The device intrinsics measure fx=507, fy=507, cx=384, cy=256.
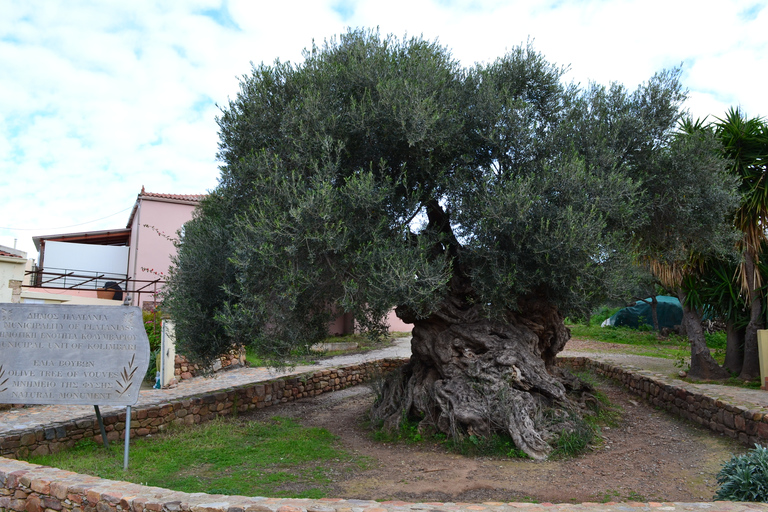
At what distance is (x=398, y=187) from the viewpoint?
8.73 meters

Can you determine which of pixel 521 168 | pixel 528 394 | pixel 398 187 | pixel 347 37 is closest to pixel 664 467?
pixel 528 394

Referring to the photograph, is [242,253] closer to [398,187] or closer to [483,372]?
[398,187]

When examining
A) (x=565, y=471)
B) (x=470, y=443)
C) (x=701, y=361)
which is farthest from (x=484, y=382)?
(x=701, y=361)

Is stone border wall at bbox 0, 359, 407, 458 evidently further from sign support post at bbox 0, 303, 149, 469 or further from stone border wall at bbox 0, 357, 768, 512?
sign support post at bbox 0, 303, 149, 469

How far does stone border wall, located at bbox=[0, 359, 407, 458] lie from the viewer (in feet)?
25.0

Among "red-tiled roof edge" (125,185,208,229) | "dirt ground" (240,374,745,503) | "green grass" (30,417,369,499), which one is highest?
"red-tiled roof edge" (125,185,208,229)

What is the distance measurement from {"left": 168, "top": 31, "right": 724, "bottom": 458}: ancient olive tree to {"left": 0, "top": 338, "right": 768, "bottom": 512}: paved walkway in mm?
2717

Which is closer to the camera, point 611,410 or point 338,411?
point 611,410

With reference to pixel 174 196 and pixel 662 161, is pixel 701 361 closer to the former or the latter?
pixel 662 161

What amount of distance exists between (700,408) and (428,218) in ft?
20.8

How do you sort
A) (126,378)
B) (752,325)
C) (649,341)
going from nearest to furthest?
1. (126,378)
2. (752,325)
3. (649,341)

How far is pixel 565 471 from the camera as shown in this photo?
23.4 feet

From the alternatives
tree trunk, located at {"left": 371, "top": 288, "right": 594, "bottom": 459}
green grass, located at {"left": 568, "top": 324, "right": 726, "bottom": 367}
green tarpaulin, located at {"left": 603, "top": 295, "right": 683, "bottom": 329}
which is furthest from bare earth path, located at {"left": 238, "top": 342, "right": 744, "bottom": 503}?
green tarpaulin, located at {"left": 603, "top": 295, "right": 683, "bottom": 329}

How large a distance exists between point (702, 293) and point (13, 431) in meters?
14.3
